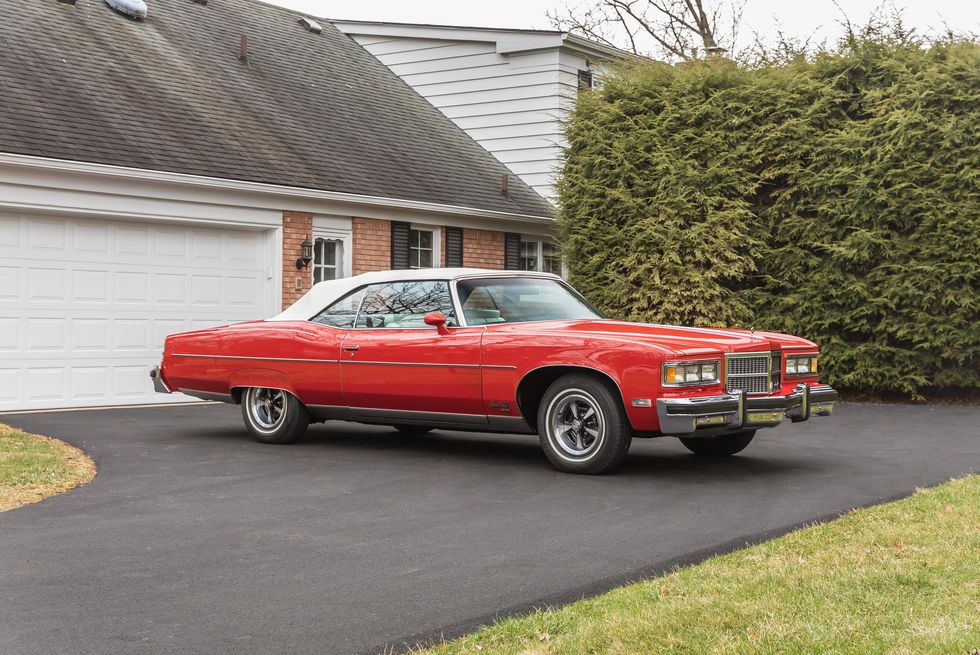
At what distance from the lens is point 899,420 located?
505 inches

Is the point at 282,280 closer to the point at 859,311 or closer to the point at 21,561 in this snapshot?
the point at 859,311

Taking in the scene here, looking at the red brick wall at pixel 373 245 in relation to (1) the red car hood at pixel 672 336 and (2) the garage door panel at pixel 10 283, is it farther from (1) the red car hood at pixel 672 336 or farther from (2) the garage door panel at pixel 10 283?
(1) the red car hood at pixel 672 336

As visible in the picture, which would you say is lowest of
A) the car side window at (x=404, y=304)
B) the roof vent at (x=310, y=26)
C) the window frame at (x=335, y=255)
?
the car side window at (x=404, y=304)

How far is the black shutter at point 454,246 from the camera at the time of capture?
61.2 ft

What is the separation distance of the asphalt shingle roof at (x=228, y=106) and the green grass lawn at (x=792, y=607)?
10388mm

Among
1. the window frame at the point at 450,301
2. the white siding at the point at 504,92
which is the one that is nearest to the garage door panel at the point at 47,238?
the window frame at the point at 450,301

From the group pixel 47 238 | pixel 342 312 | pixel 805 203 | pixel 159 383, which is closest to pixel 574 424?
pixel 342 312

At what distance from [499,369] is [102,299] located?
7007 millimetres

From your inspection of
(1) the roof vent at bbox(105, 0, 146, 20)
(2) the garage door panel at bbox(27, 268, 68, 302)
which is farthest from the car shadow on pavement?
(1) the roof vent at bbox(105, 0, 146, 20)

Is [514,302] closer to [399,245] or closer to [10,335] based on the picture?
[10,335]

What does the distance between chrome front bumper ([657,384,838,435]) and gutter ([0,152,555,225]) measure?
27.0ft

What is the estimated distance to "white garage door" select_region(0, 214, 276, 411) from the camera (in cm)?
1324

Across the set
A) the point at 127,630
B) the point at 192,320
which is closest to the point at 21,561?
the point at 127,630

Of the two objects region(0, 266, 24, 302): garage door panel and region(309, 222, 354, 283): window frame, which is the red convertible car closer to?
region(0, 266, 24, 302): garage door panel
